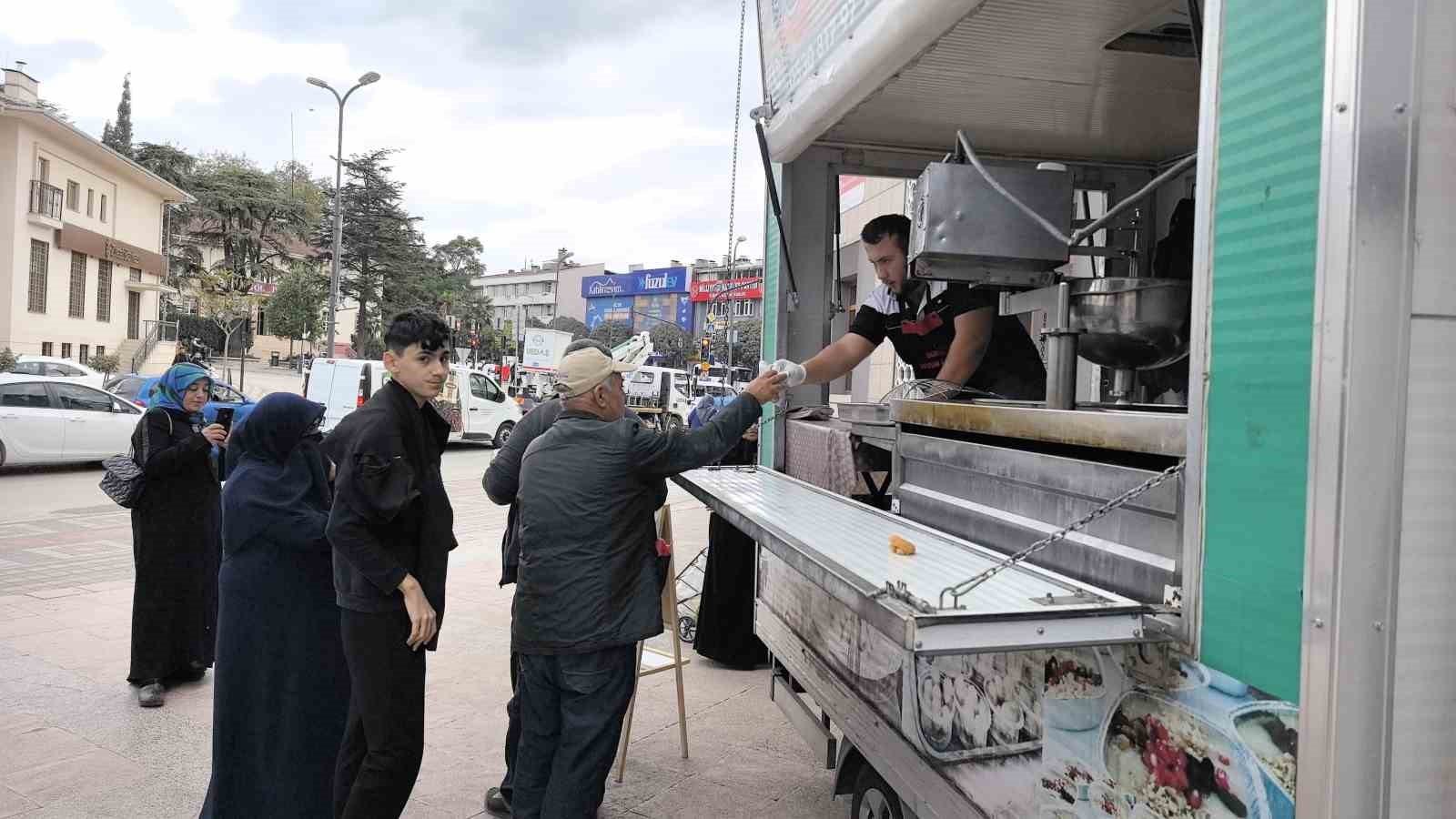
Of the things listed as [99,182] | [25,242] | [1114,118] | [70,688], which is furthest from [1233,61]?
[99,182]

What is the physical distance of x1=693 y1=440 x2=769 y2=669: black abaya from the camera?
19.2ft

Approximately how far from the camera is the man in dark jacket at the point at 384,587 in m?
2.97

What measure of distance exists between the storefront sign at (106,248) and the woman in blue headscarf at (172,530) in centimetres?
3531

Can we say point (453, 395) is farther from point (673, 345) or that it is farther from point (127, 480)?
point (673, 345)

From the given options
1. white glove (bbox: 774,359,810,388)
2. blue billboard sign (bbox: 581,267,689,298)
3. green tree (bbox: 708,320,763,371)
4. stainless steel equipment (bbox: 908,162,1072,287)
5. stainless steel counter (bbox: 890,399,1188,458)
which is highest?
blue billboard sign (bbox: 581,267,689,298)

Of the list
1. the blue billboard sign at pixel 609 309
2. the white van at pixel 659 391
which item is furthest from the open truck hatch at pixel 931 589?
the blue billboard sign at pixel 609 309

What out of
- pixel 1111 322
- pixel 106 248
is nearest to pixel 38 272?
pixel 106 248

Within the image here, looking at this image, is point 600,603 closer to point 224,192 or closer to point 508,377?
point 508,377

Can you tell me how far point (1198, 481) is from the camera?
154 centimetres

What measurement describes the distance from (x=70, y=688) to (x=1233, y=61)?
6038mm

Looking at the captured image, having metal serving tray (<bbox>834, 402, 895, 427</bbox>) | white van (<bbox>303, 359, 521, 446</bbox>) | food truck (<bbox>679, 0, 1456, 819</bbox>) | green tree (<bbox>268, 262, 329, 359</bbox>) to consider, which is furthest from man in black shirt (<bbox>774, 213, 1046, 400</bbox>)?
green tree (<bbox>268, 262, 329, 359</bbox>)

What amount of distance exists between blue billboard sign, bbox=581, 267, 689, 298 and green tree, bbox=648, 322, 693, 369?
19.8 metres

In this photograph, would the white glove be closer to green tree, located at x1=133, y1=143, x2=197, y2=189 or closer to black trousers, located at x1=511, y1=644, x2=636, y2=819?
black trousers, located at x1=511, y1=644, x2=636, y2=819

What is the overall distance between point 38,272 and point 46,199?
7.97 ft
